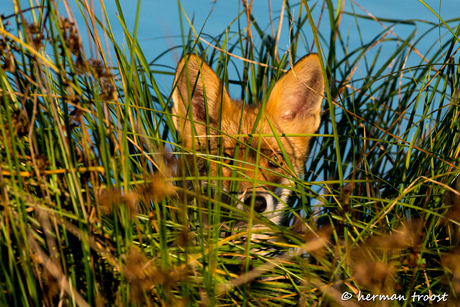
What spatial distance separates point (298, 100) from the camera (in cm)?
348

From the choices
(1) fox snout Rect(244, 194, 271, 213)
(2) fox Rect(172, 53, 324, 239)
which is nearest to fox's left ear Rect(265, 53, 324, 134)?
(2) fox Rect(172, 53, 324, 239)

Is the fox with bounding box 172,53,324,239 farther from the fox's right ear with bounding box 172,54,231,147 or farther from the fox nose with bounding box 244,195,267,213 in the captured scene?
the fox nose with bounding box 244,195,267,213

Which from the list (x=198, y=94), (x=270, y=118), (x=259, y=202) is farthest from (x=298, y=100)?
(x=259, y=202)

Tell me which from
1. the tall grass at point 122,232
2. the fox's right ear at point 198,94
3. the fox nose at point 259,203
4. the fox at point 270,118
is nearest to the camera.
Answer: the tall grass at point 122,232

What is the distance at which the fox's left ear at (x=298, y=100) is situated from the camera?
299 cm

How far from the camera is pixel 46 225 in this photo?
138 centimetres

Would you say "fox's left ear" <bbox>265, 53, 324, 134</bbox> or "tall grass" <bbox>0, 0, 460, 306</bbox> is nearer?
"tall grass" <bbox>0, 0, 460, 306</bbox>

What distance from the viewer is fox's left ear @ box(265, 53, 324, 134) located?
299 centimetres

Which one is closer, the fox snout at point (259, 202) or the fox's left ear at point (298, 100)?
the fox snout at point (259, 202)

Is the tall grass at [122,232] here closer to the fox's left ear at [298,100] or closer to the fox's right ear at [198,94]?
the fox's right ear at [198,94]

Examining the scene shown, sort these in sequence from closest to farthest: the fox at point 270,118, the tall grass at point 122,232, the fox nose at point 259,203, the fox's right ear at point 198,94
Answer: the tall grass at point 122,232 < the fox nose at point 259,203 < the fox's right ear at point 198,94 < the fox at point 270,118

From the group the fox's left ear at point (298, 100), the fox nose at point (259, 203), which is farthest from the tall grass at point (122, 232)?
the fox's left ear at point (298, 100)

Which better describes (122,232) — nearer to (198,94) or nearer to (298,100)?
(198,94)

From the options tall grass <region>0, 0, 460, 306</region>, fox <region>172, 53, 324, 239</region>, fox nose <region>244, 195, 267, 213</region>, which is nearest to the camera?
tall grass <region>0, 0, 460, 306</region>
